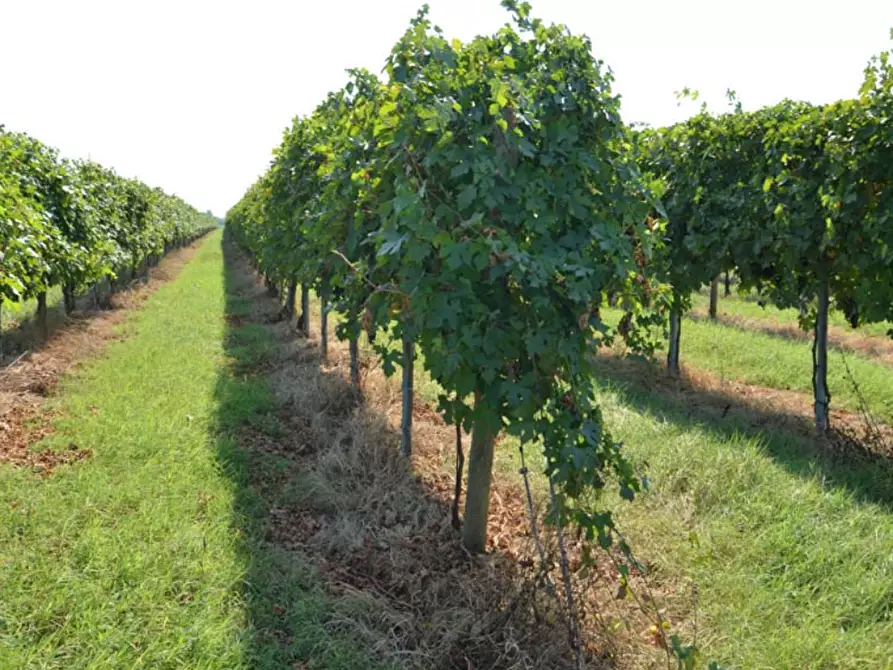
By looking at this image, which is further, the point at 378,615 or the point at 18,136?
the point at 18,136

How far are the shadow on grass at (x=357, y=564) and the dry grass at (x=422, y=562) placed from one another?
1cm

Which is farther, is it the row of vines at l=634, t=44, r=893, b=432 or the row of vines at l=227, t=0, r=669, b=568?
the row of vines at l=634, t=44, r=893, b=432

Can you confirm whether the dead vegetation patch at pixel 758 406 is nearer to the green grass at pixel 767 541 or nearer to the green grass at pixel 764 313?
the green grass at pixel 767 541

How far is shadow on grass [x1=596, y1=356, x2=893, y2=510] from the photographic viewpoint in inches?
226

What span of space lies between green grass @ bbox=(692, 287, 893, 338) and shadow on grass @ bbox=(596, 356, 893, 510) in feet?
30.0

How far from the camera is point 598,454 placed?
3.17 metres

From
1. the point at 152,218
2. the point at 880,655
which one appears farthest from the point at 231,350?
the point at 152,218

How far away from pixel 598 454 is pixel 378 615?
167 centimetres

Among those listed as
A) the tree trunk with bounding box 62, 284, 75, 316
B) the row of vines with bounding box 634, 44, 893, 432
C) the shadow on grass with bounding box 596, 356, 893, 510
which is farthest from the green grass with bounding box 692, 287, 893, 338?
the tree trunk with bounding box 62, 284, 75, 316

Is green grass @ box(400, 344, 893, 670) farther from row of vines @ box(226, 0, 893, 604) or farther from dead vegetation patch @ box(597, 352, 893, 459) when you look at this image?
row of vines @ box(226, 0, 893, 604)

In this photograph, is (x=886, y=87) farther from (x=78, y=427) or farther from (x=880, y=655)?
(x=78, y=427)

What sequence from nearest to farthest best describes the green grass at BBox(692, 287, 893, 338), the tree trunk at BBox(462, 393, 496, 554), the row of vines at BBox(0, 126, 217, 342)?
the tree trunk at BBox(462, 393, 496, 554) < the row of vines at BBox(0, 126, 217, 342) < the green grass at BBox(692, 287, 893, 338)

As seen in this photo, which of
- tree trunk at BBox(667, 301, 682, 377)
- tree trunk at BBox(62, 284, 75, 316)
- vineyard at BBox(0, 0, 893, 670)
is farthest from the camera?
tree trunk at BBox(62, 284, 75, 316)

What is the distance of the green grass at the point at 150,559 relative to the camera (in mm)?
3178
